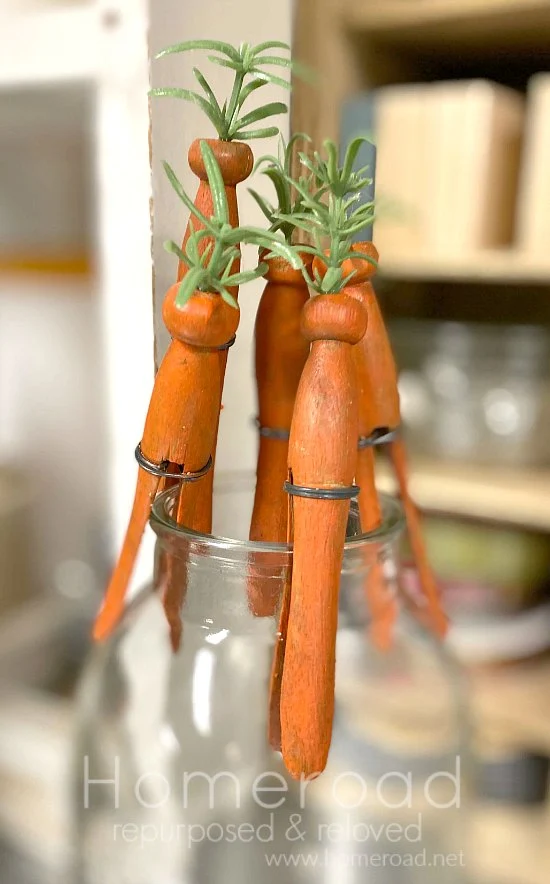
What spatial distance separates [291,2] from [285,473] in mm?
285

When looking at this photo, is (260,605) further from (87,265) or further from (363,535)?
(87,265)

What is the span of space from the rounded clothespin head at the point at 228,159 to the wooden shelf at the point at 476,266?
0.44m

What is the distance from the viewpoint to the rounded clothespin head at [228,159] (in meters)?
0.26

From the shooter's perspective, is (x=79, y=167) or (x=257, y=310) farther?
(x=79, y=167)

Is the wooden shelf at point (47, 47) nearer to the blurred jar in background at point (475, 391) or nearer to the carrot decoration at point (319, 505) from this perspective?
the carrot decoration at point (319, 505)

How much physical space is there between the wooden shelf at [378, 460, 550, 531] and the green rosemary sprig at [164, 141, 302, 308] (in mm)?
573

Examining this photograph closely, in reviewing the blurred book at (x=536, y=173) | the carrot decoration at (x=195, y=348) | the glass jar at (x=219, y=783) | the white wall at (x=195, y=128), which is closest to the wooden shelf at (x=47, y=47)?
the white wall at (x=195, y=128)

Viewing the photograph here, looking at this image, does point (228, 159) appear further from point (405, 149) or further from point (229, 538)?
point (405, 149)

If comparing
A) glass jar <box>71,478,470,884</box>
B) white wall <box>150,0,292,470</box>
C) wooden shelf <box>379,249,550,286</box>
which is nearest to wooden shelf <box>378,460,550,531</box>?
wooden shelf <box>379,249,550,286</box>

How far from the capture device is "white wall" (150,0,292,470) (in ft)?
1.07

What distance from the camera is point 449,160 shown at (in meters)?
0.72

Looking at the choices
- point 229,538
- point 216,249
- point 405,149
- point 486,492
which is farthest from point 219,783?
point 405,149

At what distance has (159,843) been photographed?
1.37 ft

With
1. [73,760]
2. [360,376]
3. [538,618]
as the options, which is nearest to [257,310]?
[360,376]
